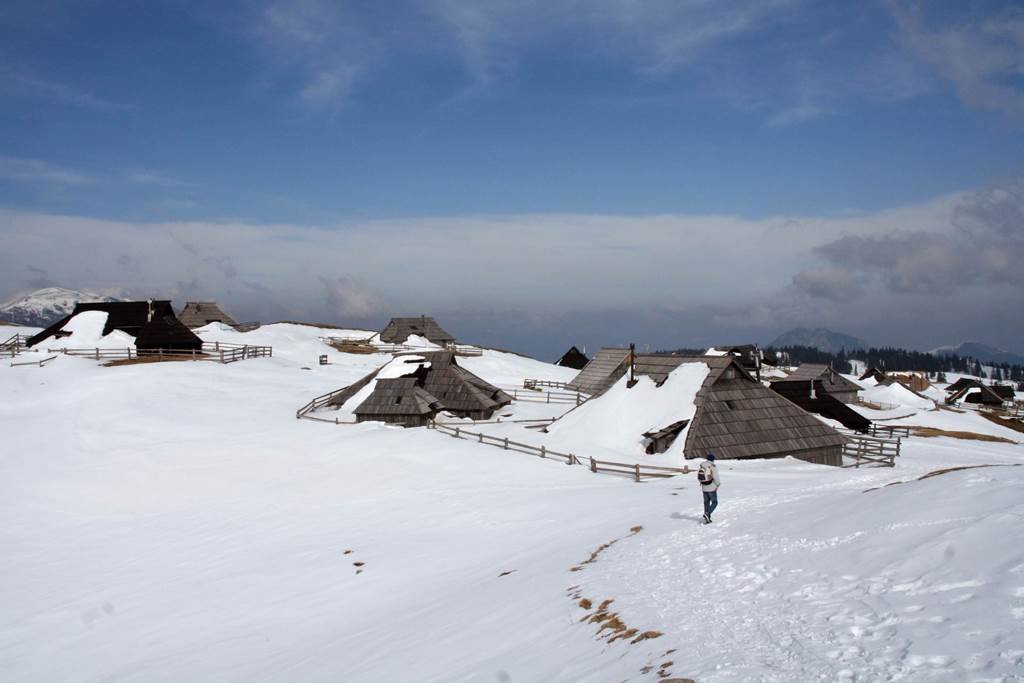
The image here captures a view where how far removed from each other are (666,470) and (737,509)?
9.44 meters

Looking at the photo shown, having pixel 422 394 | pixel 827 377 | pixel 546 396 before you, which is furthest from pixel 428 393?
pixel 827 377

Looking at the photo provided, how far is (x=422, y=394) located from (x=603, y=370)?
66.8 feet

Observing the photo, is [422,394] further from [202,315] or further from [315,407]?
[202,315]

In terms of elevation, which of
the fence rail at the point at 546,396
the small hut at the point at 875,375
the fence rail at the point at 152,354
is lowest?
the fence rail at the point at 546,396

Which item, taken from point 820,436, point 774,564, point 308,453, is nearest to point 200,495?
point 308,453

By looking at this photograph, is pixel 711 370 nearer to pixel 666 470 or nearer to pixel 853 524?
pixel 666 470

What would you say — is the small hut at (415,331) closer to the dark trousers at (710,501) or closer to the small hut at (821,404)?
the small hut at (821,404)

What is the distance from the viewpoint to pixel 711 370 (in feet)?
108

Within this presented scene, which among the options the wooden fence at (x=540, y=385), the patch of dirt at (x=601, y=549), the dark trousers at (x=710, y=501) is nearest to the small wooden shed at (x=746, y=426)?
the patch of dirt at (x=601, y=549)

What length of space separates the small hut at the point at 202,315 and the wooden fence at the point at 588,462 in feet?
224

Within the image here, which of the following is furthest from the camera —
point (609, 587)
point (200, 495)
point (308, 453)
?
point (308, 453)

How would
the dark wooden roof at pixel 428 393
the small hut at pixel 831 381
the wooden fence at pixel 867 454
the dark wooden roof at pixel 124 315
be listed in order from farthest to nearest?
the small hut at pixel 831 381, the dark wooden roof at pixel 124 315, the dark wooden roof at pixel 428 393, the wooden fence at pixel 867 454

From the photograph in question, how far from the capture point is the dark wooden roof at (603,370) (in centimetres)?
5778

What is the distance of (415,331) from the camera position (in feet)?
337
